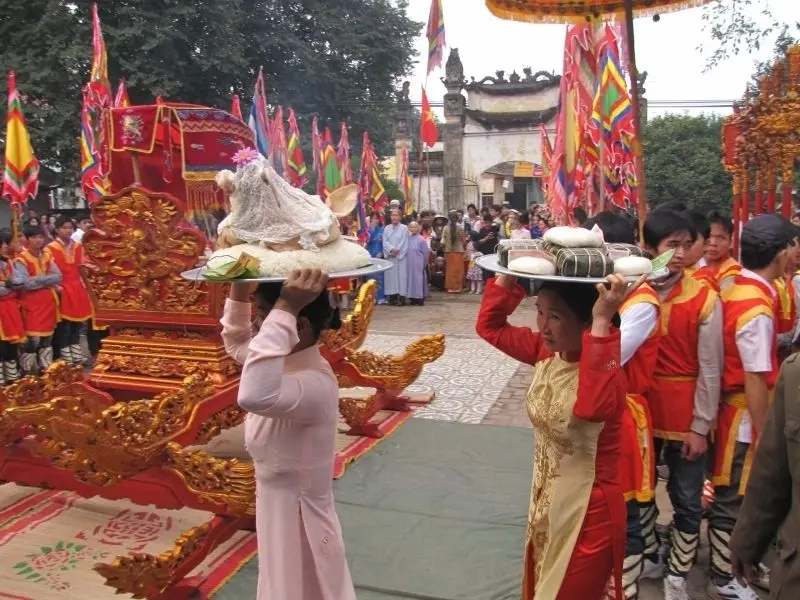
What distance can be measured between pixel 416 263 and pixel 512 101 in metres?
12.5

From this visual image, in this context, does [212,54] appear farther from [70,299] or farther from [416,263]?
[70,299]

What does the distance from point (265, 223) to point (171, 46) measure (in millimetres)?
16053

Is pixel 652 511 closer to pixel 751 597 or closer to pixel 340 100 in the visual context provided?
pixel 751 597

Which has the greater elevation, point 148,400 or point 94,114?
Answer: point 94,114

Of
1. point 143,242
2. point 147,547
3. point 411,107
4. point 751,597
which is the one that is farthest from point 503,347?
point 411,107

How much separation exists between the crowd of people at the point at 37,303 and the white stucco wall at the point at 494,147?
1651 cm

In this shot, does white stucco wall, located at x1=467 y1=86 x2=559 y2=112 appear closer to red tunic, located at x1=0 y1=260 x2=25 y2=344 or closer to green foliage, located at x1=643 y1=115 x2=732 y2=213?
green foliage, located at x1=643 y1=115 x2=732 y2=213

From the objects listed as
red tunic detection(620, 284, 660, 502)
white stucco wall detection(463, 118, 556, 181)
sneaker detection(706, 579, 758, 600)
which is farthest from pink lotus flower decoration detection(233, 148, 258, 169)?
white stucco wall detection(463, 118, 556, 181)

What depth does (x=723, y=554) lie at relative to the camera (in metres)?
2.75

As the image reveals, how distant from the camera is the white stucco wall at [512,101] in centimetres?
2169

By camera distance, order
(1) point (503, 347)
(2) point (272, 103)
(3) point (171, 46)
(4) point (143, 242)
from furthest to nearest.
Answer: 1. (2) point (272, 103)
2. (3) point (171, 46)
3. (4) point (143, 242)
4. (1) point (503, 347)

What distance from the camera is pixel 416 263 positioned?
37.8 ft

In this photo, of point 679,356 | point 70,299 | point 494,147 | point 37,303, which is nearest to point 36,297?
point 37,303

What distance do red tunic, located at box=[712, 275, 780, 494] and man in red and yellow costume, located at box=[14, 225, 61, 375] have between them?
6015 mm
